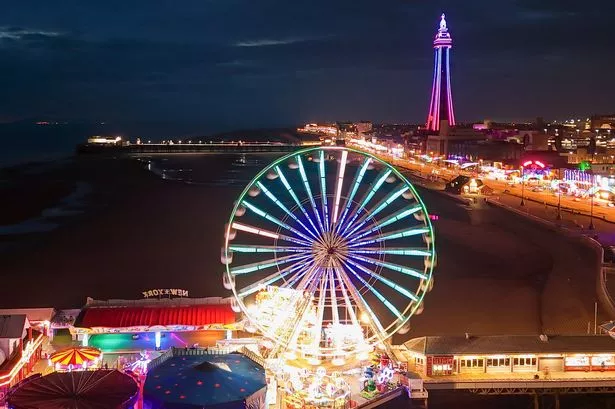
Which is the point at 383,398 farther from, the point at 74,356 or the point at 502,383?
the point at 74,356

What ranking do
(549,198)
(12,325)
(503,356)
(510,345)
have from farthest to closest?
(549,198), (510,345), (12,325), (503,356)

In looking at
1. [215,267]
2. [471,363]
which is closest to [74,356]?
[471,363]

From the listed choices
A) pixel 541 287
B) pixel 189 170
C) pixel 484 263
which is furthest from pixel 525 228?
pixel 189 170

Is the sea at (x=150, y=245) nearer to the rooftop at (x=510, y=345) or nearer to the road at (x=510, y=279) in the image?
the rooftop at (x=510, y=345)

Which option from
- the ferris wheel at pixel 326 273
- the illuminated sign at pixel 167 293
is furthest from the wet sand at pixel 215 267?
the ferris wheel at pixel 326 273

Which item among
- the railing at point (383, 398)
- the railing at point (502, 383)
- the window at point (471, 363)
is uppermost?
the window at point (471, 363)

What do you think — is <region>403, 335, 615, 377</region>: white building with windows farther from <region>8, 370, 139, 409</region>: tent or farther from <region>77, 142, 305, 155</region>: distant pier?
<region>77, 142, 305, 155</region>: distant pier

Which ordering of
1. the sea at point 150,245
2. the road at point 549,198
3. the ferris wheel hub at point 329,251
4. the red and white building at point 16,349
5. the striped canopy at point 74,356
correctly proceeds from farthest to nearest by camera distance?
the road at point 549,198 → the sea at point 150,245 → the striped canopy at point 74,356 → the ferris wheel hub at point 329,251 → the red and white building at point 16,349
